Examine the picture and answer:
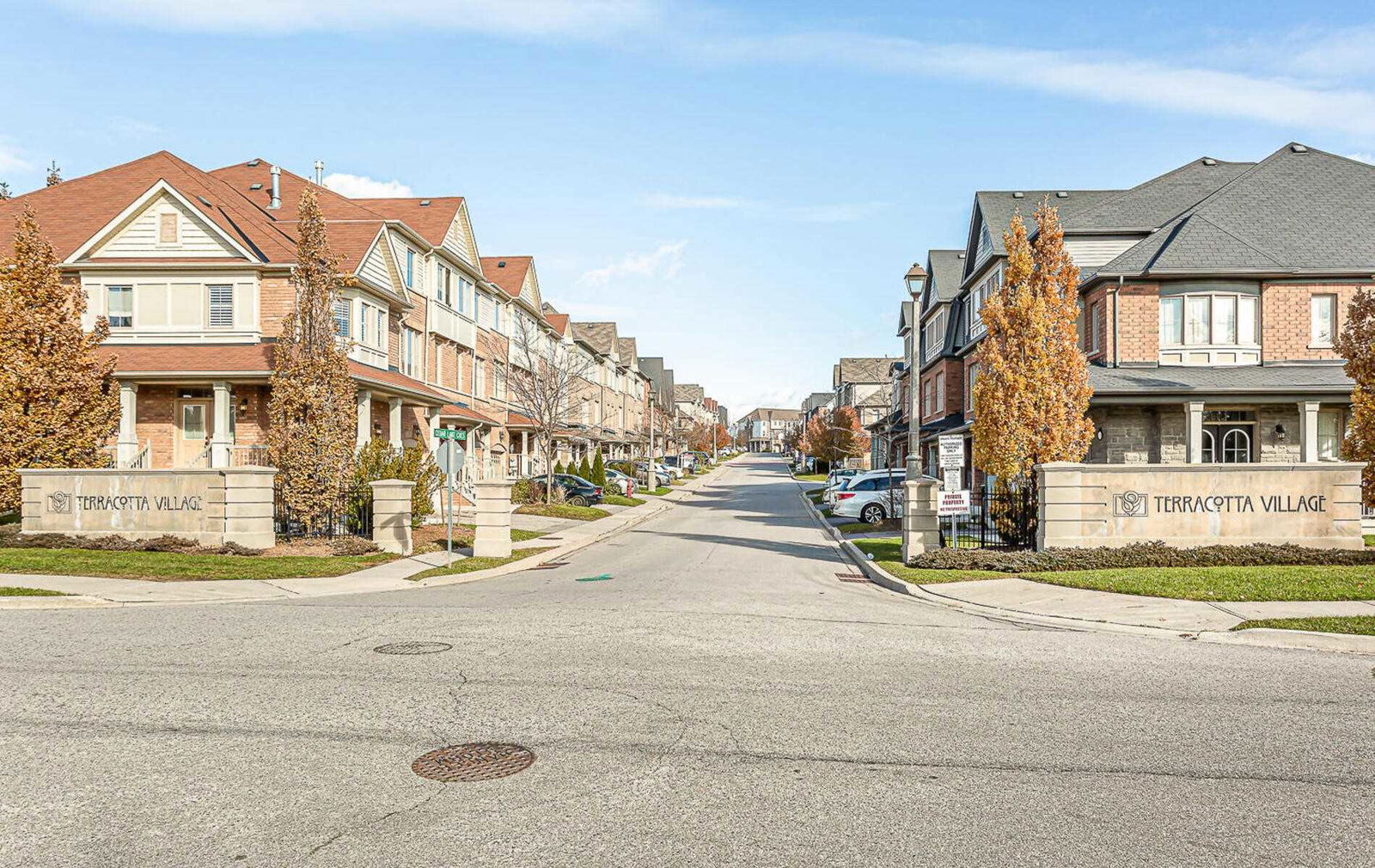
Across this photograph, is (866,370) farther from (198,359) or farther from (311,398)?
(311,398)

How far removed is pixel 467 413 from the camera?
1555 inches

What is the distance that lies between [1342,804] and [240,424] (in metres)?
28.0

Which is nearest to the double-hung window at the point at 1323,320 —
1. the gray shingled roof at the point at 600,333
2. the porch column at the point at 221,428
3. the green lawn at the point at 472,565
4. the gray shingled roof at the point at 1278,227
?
the gray shingled roof at the point at 1278,227

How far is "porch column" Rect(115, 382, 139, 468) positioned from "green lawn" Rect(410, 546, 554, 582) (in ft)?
41.6

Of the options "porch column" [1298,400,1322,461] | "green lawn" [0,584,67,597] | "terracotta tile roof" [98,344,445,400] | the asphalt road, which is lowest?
"green lawn" [0,584,67,597]

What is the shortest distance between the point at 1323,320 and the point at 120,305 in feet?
118

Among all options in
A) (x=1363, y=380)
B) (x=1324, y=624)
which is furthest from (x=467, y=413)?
(x=1324, y=624)

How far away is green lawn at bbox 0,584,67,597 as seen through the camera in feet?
46.6

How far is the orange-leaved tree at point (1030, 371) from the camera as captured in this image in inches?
843

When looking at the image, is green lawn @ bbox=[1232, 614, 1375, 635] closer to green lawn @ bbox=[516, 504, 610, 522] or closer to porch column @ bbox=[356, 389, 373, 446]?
porch column @ bbox=[356, 389, 373, 446]

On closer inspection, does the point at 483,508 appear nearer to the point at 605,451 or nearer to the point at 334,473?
the point at 334,473

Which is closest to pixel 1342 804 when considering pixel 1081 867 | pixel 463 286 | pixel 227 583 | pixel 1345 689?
pixel 1081 867

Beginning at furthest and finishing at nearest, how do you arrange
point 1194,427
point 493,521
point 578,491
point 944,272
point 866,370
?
point 866,370
point 944,272
point 578,491
point 1194,427
point 493,521

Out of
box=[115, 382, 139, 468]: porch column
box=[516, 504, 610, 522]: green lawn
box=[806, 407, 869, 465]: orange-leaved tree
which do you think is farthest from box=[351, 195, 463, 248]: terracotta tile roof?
box=[806, 407, 869, 465]: orange-leaved tree
